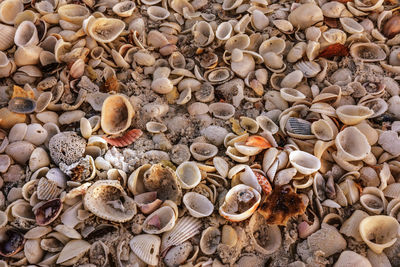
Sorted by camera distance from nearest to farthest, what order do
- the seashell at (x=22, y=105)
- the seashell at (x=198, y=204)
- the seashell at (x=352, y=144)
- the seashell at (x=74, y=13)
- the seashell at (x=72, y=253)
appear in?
1. the seashell at (x=72, y=253)
2. the seashell at (x=198, y=204)
3. the seashell at (x=352, y=144)
4. the seashell at (x=22, y=105)
5. the seashell at (x=74, y=13)

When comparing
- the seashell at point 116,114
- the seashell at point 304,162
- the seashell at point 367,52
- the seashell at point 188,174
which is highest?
the seashell at point 367,52

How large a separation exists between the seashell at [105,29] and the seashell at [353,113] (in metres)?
1.46

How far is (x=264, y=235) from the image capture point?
1854 millimetres

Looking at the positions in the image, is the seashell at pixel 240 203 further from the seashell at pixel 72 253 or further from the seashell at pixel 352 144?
the seashell at pixel 72 253

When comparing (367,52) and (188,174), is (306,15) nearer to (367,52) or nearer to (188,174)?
(367,52)

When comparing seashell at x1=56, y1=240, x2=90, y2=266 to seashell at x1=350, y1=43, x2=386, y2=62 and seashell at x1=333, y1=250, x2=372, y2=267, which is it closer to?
seashell at x1=333, y1=250, x2=372, y2=267

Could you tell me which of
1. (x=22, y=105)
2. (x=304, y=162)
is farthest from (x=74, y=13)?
(x=304, y=162)

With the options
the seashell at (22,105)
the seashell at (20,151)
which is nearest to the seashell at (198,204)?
the seashell at (20,151)

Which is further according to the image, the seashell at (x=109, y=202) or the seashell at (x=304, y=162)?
the seashell at (x=304, y=162)

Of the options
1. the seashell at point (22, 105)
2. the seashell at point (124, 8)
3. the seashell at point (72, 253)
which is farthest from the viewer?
the seashell at point (124, 8)

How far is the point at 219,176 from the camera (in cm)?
196

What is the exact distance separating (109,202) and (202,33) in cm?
134

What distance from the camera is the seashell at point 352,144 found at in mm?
1951

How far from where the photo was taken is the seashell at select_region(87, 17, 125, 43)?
93.0 inches
